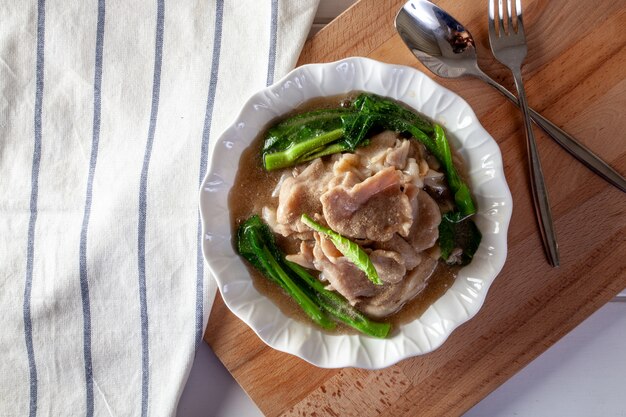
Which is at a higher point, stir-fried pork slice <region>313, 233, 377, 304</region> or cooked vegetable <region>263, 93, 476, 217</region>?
cooked vegetable <region>263, 93, 476, 217</region>

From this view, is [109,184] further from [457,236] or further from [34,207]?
[457,236]

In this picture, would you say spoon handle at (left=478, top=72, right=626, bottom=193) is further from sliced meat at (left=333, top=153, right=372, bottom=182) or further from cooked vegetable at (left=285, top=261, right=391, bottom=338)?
cooked vegetable at (left=285, top=261, right=391, bottom=338)

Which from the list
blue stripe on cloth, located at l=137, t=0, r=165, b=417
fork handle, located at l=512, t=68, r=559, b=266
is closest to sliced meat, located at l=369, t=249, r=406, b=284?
fork handle, located at l=512, t=68, r=559, b=266

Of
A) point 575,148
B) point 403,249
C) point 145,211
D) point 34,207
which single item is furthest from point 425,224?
point 34,207

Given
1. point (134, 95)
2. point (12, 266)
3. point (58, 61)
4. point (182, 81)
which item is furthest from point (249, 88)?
point (12, 266)

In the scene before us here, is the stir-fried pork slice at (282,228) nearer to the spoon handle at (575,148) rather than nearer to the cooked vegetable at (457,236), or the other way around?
the cooked vegetable at (457,236)

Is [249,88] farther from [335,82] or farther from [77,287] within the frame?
[77,287]
